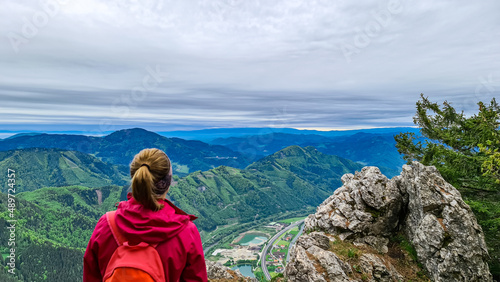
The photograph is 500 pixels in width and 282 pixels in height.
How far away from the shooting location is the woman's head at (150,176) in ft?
15.5

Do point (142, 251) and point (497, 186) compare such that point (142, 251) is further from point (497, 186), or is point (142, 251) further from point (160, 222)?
point (497, 186)

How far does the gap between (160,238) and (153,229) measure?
0.24 meters

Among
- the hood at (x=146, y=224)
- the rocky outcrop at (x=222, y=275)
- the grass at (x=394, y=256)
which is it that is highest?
the hood at (x=146, y=224)

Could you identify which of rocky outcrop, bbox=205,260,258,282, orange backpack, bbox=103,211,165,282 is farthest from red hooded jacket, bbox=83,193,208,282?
rocky outcrop, bbox=205,260,258,282

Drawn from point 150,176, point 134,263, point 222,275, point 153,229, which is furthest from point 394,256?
point 150,176

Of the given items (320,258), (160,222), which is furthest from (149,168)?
(320,258)

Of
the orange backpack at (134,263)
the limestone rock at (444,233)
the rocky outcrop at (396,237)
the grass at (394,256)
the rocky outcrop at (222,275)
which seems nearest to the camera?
the orange backpack at (134,263)

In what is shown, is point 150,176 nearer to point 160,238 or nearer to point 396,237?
point 160,238

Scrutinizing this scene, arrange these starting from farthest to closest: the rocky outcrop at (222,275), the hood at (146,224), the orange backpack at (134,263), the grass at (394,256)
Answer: the rocky outcrop at (222,275)
the grass at (394,256)
the hood at (146,224)
the orange backpack at (134,263)

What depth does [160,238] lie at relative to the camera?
4711mm

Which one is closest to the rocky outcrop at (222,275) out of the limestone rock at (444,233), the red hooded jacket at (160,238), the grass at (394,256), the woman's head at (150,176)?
the grass at (394,256)

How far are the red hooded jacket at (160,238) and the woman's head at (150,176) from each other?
0.74 feet

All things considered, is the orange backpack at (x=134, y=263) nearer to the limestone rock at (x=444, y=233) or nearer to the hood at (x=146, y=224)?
the hood at (x=146, y=224)

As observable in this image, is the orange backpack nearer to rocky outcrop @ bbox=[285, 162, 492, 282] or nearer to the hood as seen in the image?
the hood
